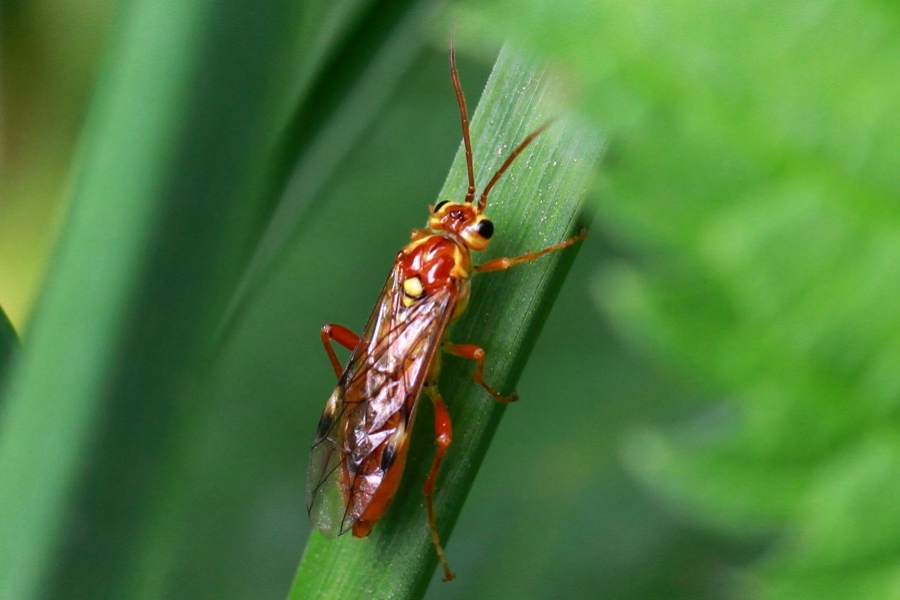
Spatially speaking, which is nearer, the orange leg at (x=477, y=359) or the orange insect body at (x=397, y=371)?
the orange leg at (x=477, y=359)

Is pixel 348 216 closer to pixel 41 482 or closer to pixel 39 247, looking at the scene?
pixel 39 247

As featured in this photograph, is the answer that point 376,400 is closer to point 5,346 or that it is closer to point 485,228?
point 485,228

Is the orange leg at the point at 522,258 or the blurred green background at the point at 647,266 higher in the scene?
the orange leg at the point at 522,258

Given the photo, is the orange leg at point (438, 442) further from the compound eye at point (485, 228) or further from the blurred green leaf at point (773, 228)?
the blurred green leaf at point (773, 228)

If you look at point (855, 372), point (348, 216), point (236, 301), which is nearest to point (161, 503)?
point (855, 372)

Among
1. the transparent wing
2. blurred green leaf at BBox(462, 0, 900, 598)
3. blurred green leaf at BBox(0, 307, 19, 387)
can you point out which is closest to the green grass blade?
the transparent wing

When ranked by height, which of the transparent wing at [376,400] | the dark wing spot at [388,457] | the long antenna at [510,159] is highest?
the long antenna at [510,159]

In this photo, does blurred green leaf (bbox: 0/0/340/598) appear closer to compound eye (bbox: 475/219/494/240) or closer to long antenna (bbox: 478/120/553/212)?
long antenna (bbox: 478/120/553/212)

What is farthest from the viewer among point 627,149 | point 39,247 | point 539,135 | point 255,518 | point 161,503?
point 255,518

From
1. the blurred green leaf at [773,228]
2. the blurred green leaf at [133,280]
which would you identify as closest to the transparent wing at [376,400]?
the blurred green leaf at [133,280]
